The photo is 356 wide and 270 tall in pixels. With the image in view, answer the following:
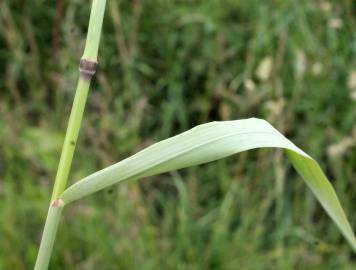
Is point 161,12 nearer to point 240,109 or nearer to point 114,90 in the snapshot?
point 114,90

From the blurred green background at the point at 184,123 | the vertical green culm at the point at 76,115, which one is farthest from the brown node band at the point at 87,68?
the blurred green background at the point at 184,123

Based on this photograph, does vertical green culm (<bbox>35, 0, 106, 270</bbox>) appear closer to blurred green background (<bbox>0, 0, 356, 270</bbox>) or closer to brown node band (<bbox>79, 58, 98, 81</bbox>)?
brown node band (<bbox>79, 58, 98, 81</bbox>)

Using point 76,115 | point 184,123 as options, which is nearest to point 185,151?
point 76,115

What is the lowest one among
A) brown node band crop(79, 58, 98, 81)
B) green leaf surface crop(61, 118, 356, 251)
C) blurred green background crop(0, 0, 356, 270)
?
blurred green background crop(0, 0, 356, 270)

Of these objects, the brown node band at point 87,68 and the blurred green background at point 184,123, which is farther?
the blurred green background at point 184,123

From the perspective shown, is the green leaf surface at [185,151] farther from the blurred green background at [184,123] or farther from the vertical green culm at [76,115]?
the blurred green background at [184,123]

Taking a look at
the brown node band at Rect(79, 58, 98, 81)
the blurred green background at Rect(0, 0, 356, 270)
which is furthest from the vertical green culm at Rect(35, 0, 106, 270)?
the blurred green background at Rect(0, 0, 356, 270)

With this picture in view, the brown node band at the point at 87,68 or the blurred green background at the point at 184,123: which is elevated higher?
the brown node band at the point at 87,68

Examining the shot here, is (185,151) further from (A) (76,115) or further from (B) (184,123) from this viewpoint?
(B) (184,123)
